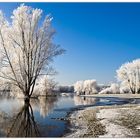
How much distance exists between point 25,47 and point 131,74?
1278 inches

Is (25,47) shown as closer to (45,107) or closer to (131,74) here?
(45,107)

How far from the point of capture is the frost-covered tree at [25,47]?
22609 millimetres

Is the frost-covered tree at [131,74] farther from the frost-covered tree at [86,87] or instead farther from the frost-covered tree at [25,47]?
the frost-covered tree at [25,47]

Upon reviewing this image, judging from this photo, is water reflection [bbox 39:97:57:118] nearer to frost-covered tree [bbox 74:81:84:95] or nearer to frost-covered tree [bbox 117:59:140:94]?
frost-covered tree [bbox 117:59:140:94]

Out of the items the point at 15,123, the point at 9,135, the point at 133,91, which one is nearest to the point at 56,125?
the point at 15,123

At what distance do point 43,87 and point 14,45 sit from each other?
21.6 meters

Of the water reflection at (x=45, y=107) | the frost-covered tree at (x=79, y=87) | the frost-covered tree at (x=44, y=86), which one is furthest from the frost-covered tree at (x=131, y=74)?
the frost-covered tree at (x=79, y=87)

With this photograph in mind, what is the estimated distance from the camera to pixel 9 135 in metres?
9.56

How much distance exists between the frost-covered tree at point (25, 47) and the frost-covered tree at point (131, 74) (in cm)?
2892

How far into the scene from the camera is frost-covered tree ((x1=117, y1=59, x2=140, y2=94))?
50.1m

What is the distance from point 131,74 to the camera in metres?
51.9

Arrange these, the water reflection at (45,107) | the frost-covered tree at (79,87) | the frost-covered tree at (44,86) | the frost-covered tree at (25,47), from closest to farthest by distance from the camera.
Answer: the water reflection at (45,107), the frost-covered tree at (25,47), the frost-covered tree at (44,86), the frost-covered tree at (79,87)

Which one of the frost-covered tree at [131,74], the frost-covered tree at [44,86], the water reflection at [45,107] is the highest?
the frost-covered tree at [131,74]

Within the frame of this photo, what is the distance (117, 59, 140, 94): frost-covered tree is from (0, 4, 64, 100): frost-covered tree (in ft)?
94.9
